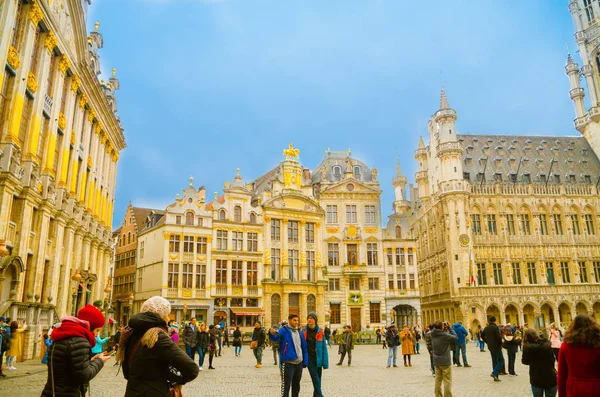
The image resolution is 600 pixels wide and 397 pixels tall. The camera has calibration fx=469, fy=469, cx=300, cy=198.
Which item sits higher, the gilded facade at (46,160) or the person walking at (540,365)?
the gilded facade at (46,160)

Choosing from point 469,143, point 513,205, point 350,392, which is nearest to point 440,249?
point 513,205

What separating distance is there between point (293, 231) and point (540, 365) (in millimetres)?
38809

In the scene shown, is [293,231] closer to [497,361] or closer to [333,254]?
[333,254]

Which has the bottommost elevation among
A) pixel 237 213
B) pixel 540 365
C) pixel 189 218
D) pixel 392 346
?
pixel 392 346

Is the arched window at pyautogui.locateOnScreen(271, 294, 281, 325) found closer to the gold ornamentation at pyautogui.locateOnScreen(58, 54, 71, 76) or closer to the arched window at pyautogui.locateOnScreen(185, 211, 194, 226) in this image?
the arched window at pyautogui.locateOnScreen(185, 211, 194, 226)

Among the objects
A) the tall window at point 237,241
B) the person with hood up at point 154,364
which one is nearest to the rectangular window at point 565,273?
the tall window at point 237,241

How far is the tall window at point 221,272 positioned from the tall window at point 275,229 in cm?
558

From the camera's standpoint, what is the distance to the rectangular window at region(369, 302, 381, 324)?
45.8 meters

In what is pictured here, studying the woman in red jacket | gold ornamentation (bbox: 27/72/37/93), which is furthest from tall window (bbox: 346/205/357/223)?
the woman in red jacket

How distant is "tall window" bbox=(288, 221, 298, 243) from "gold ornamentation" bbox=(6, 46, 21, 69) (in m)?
30.0

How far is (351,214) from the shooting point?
47.7 m

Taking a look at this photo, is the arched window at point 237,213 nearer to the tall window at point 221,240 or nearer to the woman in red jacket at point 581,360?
the tall window at point 221,240

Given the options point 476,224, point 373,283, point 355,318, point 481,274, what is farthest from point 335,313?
point 476,224

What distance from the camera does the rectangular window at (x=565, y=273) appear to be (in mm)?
54719
